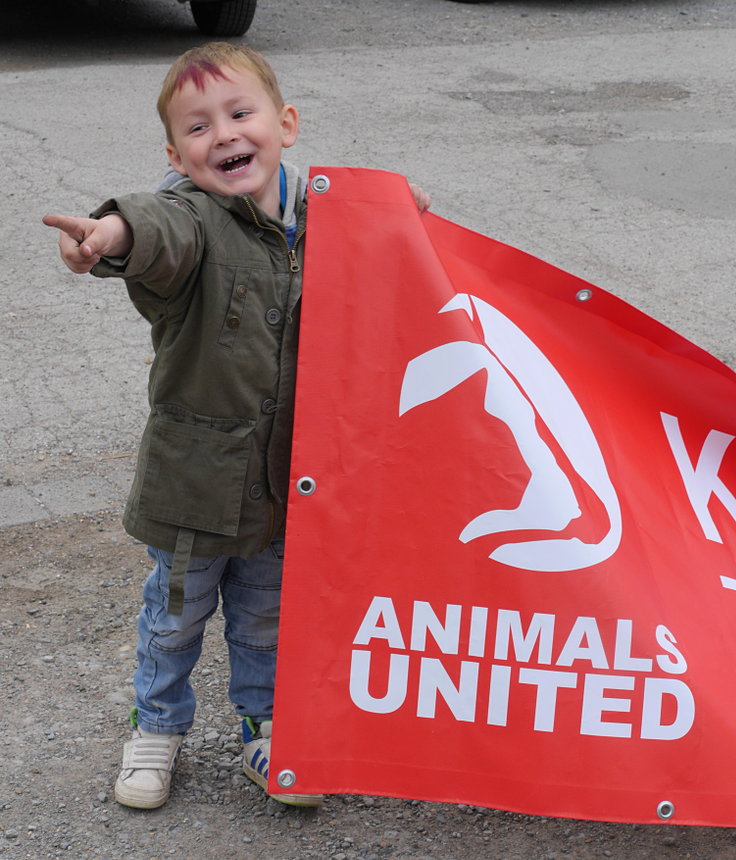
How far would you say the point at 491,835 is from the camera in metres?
2.50

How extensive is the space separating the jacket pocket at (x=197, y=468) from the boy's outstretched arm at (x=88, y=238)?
1.38 ft

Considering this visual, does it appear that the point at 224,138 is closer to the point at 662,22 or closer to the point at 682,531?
the point at 682,531

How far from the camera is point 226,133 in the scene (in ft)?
7.35

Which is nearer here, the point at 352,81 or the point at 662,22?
the point at 352,81

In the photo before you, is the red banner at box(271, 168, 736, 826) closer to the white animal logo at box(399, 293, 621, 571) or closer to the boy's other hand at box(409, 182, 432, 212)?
the white animal logo at box(399, 293, 621, 571)

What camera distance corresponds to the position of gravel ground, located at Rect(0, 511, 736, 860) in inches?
96.5

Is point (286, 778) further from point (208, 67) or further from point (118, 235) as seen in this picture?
point (208, 67)

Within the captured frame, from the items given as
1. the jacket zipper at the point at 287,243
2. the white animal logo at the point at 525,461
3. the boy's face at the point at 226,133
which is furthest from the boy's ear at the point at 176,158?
the white animal logo at the point at 525,461

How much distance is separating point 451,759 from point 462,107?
23.1ft

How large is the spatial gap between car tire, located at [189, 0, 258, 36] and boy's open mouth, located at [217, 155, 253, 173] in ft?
27.7

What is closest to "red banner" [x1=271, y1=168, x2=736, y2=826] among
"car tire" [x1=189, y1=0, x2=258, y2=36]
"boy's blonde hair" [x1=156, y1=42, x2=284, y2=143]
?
"boy's blonde hair" [x1=156, y1=42, x2=284, y2=143]

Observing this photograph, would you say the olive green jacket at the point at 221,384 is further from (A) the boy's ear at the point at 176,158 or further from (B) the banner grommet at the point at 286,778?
(B) the banner grommet at the point at 286,778

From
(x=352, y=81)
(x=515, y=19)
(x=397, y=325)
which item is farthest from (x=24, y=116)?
(x=397, y=325)

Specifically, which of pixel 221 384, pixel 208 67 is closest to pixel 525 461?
pixel 221 384
